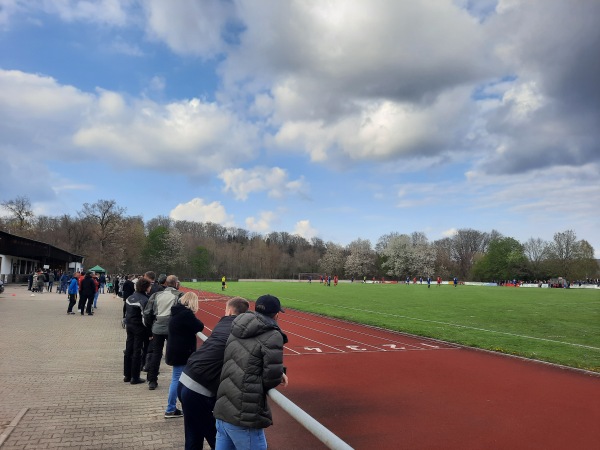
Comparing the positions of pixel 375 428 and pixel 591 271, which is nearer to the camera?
pixel 375 428

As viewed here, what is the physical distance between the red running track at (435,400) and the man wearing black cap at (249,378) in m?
2.95

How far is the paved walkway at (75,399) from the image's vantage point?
5.66 meters

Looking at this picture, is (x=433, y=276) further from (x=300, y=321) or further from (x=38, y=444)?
(x=38, y=444)

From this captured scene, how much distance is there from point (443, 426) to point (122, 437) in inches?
184

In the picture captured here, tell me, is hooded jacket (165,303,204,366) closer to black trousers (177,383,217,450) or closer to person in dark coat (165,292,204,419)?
person in dark coat (165,292,204,419)

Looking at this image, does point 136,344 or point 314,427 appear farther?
point 136,344

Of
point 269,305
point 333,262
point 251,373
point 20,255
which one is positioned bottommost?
point 251,373

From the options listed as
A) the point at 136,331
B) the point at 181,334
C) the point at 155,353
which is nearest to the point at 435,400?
the point at 181,334

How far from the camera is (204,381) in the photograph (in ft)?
12.5

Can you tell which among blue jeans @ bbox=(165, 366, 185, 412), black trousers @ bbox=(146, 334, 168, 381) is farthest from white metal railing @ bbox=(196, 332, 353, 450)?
black trousers @ bbox=(146, 334, 168, 381)

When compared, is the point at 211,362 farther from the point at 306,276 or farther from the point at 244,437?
the point at 306,276

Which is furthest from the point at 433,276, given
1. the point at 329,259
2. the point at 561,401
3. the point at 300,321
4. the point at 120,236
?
the point at 561,401

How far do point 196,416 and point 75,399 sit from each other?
15.0 feet

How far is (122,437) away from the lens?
18.9 ft
